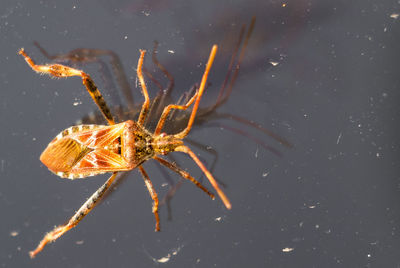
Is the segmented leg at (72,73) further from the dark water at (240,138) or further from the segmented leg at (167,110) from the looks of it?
the segmented leg at (167,110)

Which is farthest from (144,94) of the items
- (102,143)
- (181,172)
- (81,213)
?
(81,213)

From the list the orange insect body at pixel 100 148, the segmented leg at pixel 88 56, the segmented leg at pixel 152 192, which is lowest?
the segmented leg at pixel 152 192

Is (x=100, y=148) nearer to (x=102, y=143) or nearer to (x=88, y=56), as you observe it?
(x=102, y=143)

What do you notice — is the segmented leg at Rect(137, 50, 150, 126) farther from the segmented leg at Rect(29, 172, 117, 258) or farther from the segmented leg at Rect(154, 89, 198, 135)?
the segmented leg at Rect(29, 172, 117, 258)

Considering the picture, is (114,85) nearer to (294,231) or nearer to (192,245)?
(192,245)

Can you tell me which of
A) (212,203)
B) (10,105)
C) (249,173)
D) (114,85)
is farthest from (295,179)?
(10,105)

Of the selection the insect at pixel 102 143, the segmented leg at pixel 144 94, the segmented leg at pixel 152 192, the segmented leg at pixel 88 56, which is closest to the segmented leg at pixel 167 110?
the insect at pixel 102 143
